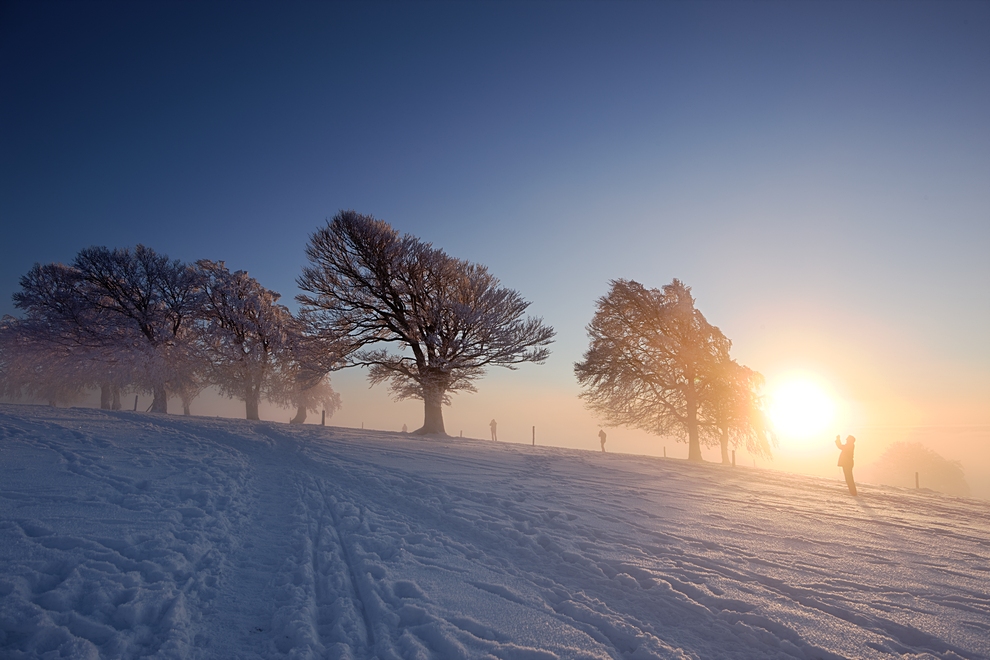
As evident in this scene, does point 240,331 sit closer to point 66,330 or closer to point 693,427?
point 66,330

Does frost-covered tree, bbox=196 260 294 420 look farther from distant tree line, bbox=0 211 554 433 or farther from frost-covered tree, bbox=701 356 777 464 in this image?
frost-covered tree, bbox=701 356 777 464

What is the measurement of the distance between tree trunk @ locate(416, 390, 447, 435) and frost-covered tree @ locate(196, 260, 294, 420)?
36.5ft

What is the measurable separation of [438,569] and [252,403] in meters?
29.4

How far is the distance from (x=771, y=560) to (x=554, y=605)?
11.6 ft

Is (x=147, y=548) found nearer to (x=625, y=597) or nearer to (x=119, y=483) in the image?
(x=119, y=483)

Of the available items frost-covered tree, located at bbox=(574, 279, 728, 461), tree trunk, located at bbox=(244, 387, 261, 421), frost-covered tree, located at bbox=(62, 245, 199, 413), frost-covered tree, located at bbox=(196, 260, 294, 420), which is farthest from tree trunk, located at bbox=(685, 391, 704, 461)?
frost-covered tree, located at bbox=(62, 245, 199, 413)

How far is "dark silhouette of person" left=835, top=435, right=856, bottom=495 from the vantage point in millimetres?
13773

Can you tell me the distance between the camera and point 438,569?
5398 millimetres

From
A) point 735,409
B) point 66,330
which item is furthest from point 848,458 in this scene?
point 66,330

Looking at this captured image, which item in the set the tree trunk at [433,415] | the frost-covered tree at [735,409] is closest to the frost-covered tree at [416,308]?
the tree trunk at [433,415]

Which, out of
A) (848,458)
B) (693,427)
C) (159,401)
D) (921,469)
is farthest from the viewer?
(921,469)

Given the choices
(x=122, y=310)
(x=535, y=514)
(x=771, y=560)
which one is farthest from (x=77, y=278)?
(x=771, y=560)

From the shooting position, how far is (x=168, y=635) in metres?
3.55

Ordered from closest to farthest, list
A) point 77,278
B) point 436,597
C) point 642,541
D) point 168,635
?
point 168,635 < point 436,597 < point 642,541 < point 77,278
